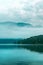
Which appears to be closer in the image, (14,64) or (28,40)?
(14,64)

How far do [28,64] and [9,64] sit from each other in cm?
96

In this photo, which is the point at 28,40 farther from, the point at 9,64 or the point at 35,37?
the point at 9,64

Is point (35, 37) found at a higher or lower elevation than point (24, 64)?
higher

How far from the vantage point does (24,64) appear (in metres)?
9.34

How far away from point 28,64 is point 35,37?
548 cm

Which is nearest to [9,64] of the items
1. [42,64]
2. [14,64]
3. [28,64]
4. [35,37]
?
[14,64]

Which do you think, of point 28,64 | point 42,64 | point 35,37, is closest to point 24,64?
point 28,64

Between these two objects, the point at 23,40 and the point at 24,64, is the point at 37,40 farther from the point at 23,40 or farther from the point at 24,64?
the point at 24,64

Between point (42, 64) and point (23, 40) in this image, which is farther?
point (23, 40)

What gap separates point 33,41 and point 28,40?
42cm

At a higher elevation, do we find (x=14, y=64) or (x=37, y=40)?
(x=37, y=40)

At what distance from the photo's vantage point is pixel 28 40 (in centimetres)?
1499

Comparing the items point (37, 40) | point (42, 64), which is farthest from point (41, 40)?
point (42, 64)

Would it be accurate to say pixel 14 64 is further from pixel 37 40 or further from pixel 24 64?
pixel 37 40
